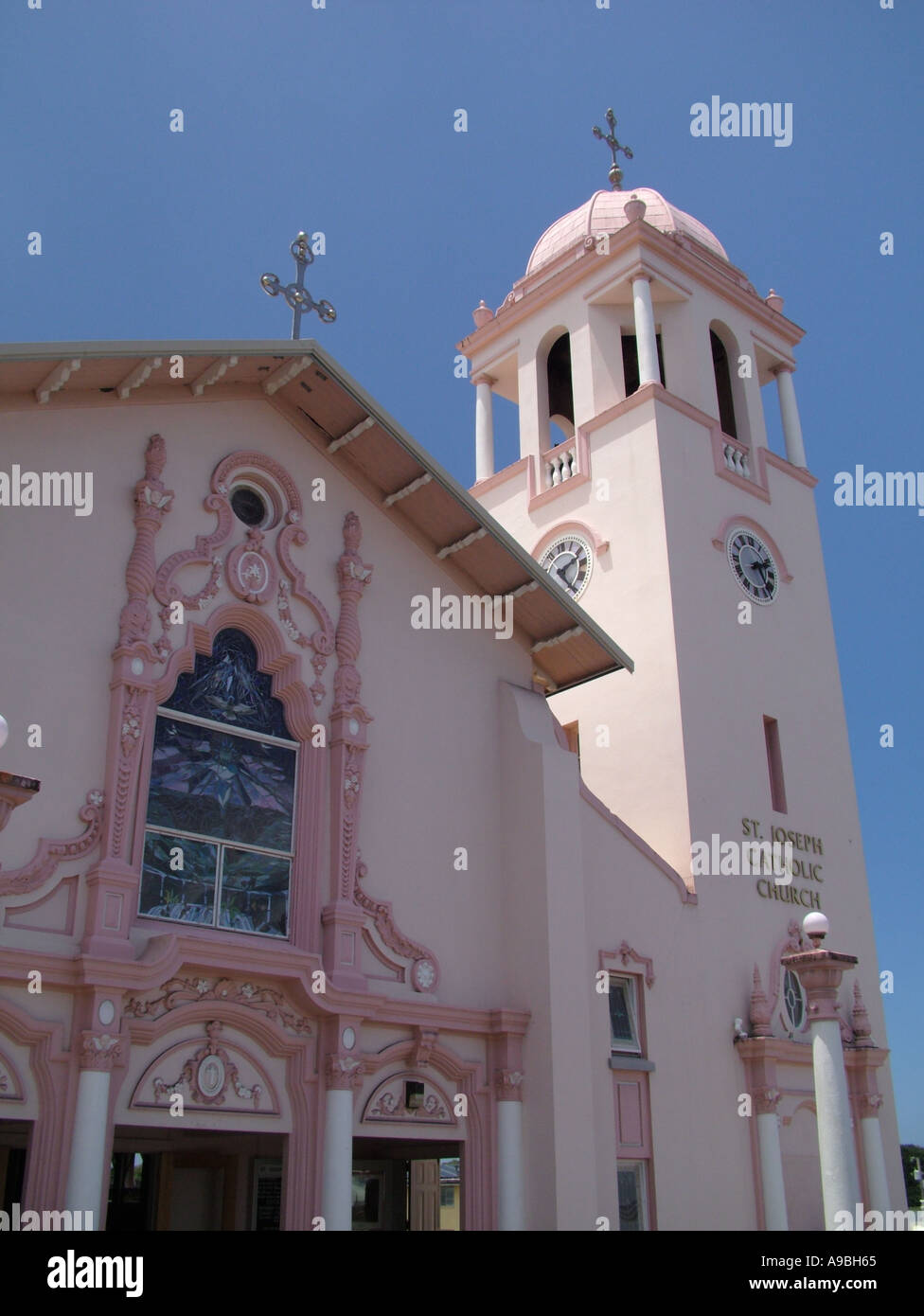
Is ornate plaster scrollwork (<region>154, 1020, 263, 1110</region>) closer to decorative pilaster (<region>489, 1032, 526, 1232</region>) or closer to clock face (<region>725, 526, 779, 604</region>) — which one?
decorative pilaster (<region>489, 1032, 526, 1232</region>)

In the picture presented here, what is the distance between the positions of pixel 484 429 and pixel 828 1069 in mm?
17726

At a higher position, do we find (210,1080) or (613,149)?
(613,149)

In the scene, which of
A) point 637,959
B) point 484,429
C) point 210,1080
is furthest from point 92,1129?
point 484,429

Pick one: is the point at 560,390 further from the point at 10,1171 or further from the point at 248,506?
the point at 10,1171

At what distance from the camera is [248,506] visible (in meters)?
15.3

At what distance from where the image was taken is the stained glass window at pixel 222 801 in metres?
13.0

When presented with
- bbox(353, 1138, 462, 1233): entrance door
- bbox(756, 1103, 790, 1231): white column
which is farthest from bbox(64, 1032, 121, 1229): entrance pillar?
bbox(756, 1103, 790, 1231): white column

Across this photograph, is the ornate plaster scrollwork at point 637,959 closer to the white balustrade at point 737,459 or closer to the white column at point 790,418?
the white balustrade at point 737,459

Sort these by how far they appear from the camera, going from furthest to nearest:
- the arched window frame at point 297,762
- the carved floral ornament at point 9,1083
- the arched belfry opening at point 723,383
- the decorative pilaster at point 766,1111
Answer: the arched belfry opening at point 723,383, the decorative pilaster at point 766,1111, the arched window frame at point 297,762, the carved floral ornament at point 9,1083

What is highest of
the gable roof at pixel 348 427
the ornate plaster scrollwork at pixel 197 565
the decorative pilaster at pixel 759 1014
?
the gable roof at pixel 348 427

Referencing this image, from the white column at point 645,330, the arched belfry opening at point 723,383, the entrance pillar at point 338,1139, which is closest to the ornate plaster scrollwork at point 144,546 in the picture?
the entrance pillar at point 338,1139

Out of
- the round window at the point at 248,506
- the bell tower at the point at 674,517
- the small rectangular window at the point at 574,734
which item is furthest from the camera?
the small rectangular window at the point at 574,734

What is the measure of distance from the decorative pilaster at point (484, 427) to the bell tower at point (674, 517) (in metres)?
0.05

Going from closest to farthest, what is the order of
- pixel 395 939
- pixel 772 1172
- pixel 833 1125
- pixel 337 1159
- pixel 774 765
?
pixel 337 1159 < pixel 833 1125 < pixel 395 939 < pixel 772 1172 < pixel 774 765
